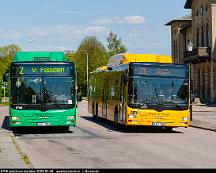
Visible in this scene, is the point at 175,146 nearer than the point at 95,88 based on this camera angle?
Yes

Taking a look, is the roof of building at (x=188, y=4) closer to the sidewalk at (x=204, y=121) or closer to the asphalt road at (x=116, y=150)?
the sidewalk at (x=204, y=121)

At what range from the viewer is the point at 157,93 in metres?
19.7

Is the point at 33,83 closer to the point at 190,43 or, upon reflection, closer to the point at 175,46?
the point at 190,43

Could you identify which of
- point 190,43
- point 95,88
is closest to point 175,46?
point 190,43

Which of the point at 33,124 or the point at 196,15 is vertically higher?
the point at 196,15

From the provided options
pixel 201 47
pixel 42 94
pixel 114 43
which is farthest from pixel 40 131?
pixel 114 43

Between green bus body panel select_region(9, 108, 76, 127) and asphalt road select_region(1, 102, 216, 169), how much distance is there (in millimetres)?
499

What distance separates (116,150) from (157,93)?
6227 millimetres

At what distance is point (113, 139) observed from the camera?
17312 mm

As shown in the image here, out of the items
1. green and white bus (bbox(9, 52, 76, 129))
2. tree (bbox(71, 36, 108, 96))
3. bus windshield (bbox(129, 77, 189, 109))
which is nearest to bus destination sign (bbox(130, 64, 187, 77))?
bus windshield (bbox(129, 77, 189, 109))

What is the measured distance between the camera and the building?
183ft

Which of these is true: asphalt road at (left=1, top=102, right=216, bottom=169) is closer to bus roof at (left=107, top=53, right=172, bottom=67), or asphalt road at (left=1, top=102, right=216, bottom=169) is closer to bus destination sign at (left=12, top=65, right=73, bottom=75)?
bus destination sign at (left=12, top=65, right=73, bottom=75)

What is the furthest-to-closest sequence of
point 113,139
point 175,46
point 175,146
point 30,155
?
1. point 175,46
2. point 113,139
3. point 175,146
4. point 30,155

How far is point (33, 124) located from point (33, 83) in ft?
5.13
